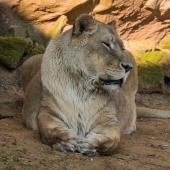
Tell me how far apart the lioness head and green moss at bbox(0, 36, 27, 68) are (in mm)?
2440

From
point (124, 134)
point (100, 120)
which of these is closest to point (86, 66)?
point (100, 120)

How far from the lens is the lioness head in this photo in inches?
204

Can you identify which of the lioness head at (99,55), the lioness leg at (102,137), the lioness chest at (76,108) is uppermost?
the lioness head at (99,55)

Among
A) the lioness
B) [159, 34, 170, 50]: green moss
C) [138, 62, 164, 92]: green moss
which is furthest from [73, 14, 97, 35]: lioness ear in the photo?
[159, 34, 170, 50]: green moss

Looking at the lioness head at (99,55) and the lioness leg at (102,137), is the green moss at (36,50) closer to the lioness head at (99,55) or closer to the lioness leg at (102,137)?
the lioness head at (99,55)

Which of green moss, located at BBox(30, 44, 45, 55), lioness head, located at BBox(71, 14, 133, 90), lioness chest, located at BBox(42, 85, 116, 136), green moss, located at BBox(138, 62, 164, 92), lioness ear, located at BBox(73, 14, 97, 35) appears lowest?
green moss, located at BBox(138, 62, 164, 92)

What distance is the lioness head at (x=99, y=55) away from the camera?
5.19 meters

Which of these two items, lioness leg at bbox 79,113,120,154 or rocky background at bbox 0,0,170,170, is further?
lioness leg at bbox 79,113,120,154

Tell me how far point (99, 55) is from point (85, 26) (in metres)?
0.32

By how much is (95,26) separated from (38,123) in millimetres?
1053

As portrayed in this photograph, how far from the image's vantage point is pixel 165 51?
402 inches

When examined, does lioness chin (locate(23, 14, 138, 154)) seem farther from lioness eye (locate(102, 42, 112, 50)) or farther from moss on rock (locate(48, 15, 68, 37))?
moss on rock (locate(48, 15, 68, 37))

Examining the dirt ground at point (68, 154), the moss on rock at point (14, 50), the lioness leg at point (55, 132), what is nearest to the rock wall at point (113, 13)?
the moss on rock at point (14, 50)

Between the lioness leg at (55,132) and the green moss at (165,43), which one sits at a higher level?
the lioness leg at (55,132)
